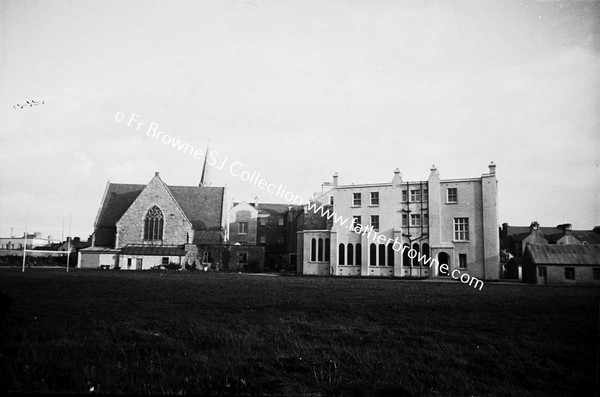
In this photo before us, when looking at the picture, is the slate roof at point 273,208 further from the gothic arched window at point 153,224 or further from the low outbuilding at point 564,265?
the low outbuilding at point 564,265

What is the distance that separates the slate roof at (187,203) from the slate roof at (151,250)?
6.82 m

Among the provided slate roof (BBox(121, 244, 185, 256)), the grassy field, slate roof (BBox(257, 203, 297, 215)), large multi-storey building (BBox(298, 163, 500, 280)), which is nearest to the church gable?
slate roof (BBox(121, 244, 185, 256))

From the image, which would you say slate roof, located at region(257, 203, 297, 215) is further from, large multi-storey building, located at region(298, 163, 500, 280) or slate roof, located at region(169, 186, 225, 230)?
large multi-storey building, located at region(298, 163, 500, 280)

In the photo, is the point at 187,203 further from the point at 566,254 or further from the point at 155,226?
the point at 566,254

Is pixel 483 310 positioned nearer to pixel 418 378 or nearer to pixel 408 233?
pixel 418 378

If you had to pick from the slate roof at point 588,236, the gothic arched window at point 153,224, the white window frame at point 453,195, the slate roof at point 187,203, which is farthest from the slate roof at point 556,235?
the gothic arched window at point 153,224

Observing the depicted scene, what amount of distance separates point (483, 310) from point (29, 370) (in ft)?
36.5

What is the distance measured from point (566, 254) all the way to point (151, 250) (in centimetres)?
4410

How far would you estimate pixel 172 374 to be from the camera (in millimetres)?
4586

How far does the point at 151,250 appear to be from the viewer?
48219 mm

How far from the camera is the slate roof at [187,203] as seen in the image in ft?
181

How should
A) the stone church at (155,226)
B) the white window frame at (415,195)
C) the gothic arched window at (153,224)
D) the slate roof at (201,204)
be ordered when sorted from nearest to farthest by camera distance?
the white window frame at (415,195), the stone church at (155,226), the gothic arched window at (153,224), the slate roof at (201,204)

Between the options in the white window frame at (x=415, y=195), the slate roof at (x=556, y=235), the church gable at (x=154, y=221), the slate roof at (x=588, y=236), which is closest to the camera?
the white window frame at (x=415, y=195)

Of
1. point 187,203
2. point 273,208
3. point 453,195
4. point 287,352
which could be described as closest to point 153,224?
point 187,203
